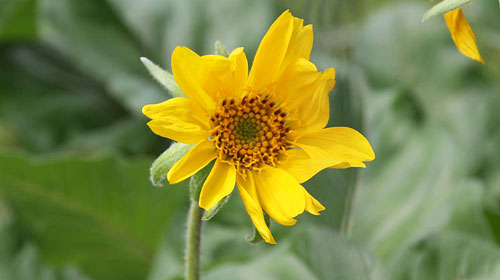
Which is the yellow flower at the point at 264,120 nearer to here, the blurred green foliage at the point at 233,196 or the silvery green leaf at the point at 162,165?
the silvery green leaf at the point at 162,165

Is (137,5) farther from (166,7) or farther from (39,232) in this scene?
(39,232)

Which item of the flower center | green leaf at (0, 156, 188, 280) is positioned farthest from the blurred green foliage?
the flower center

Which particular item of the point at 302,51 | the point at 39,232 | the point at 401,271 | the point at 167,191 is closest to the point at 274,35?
the point at 302,51

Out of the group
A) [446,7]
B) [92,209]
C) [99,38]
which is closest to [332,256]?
[446,7]

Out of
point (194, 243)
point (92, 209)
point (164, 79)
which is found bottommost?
point (92, 209)

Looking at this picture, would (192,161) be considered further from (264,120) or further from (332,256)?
(332,256)

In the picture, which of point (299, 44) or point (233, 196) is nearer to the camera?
point (299, 44)

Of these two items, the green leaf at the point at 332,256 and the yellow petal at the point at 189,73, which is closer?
the yellow petal at the point at 189,73

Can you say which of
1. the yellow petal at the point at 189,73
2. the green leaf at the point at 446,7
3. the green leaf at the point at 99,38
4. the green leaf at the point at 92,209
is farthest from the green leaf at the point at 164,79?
the green leaf at the point at 99,38
